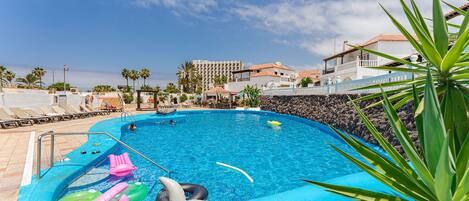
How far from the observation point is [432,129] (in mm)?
1263

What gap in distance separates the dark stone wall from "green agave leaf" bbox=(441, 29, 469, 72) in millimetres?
6619

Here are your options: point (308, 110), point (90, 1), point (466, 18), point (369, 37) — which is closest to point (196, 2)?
point (90, 1)

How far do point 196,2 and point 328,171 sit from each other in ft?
47.0

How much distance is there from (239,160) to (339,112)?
304 inches

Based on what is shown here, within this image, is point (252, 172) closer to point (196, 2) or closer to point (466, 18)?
point (466, 18)

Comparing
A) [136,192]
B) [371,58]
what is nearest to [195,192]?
[136,192]

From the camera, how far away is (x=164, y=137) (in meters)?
12.4

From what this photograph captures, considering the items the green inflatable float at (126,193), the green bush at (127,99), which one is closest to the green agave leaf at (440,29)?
the green inflatable float at (126,193)

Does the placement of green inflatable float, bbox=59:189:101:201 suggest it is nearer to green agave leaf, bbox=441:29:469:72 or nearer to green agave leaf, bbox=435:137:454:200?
green agave leaf, bbox=435:137:454:200

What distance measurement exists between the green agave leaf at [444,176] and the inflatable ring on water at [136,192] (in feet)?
16.6

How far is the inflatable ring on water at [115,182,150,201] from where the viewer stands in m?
4.87

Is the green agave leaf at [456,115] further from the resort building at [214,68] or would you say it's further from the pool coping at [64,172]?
the resort building at [214,68]

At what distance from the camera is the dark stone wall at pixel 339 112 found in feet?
26.6

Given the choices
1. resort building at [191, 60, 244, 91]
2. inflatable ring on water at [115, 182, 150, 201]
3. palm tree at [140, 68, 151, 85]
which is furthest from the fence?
resort building at [191, 60, 244, 91]
